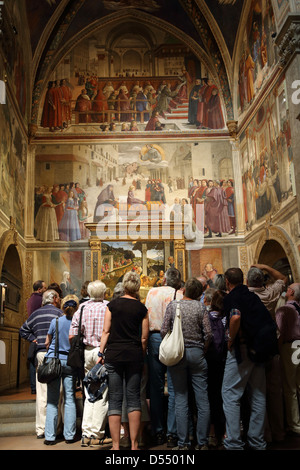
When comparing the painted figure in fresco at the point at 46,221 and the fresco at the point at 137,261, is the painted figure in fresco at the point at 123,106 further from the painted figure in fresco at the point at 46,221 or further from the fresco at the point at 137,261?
the fresco at the point at 137,261

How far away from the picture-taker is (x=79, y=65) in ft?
51.3

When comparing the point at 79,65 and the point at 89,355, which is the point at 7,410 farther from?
the point at 79,65

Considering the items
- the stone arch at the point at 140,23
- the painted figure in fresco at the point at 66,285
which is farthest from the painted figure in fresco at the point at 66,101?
the painted figure in fresco at the point at 66,285

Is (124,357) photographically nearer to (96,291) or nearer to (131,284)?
(131,284)

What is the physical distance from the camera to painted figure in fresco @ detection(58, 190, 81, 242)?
1414cm

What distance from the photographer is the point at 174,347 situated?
4.40m

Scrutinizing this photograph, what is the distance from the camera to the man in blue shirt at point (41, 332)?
538 cm

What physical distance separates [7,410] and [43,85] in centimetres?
1174

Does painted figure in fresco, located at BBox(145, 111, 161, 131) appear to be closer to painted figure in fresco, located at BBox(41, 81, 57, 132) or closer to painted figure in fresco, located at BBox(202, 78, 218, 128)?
painted figure in fresco, located at BBox(202, 78, 218, 128)

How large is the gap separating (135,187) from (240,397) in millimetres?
10845

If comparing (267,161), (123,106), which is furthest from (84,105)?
(267,161)

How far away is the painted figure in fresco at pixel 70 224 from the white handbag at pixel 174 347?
9964mm

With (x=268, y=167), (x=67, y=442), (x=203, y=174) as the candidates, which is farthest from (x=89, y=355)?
(x=203, y=174)

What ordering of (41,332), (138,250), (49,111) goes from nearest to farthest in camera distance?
(41,332) < (138,250) < (49,111)
